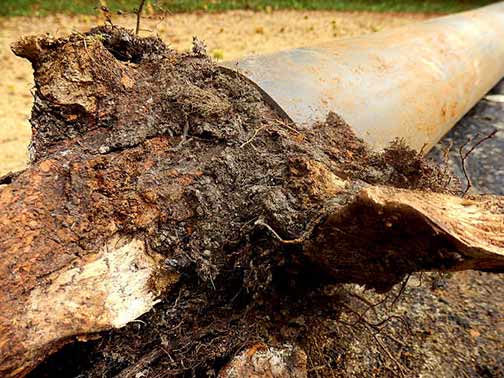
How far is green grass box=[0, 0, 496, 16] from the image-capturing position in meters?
6.76

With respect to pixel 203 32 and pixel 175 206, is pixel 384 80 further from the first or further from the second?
pixel 203 32

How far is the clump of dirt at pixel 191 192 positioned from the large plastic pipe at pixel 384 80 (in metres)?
0.29

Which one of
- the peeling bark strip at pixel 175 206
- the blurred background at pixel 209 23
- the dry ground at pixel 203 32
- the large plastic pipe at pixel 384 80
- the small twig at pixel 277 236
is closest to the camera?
the peeling bark strip at pixel 175 206

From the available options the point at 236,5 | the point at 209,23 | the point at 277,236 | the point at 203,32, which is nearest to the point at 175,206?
the point at 277,236

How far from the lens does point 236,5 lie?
8180 mm

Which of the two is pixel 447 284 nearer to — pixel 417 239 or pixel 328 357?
pixel 328 357

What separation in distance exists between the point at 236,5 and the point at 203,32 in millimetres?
1772

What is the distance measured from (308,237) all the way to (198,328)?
36cm

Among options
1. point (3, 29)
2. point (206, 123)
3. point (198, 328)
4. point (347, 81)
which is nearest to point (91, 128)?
point (206, 123)

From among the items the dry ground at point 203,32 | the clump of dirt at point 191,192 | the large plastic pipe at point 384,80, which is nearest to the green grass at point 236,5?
the dry ground at point 203,32

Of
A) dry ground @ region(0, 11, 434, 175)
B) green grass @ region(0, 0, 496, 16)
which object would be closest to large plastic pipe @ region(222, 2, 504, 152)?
dry ground @ region(0, 11, 434, 175)

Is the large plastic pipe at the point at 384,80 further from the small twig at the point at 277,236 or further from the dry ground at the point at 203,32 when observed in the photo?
the dry ground at the point at 203,32

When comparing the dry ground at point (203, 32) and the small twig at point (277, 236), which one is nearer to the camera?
the small twig at point (277, 236)

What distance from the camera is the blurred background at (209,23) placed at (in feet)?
15.1
